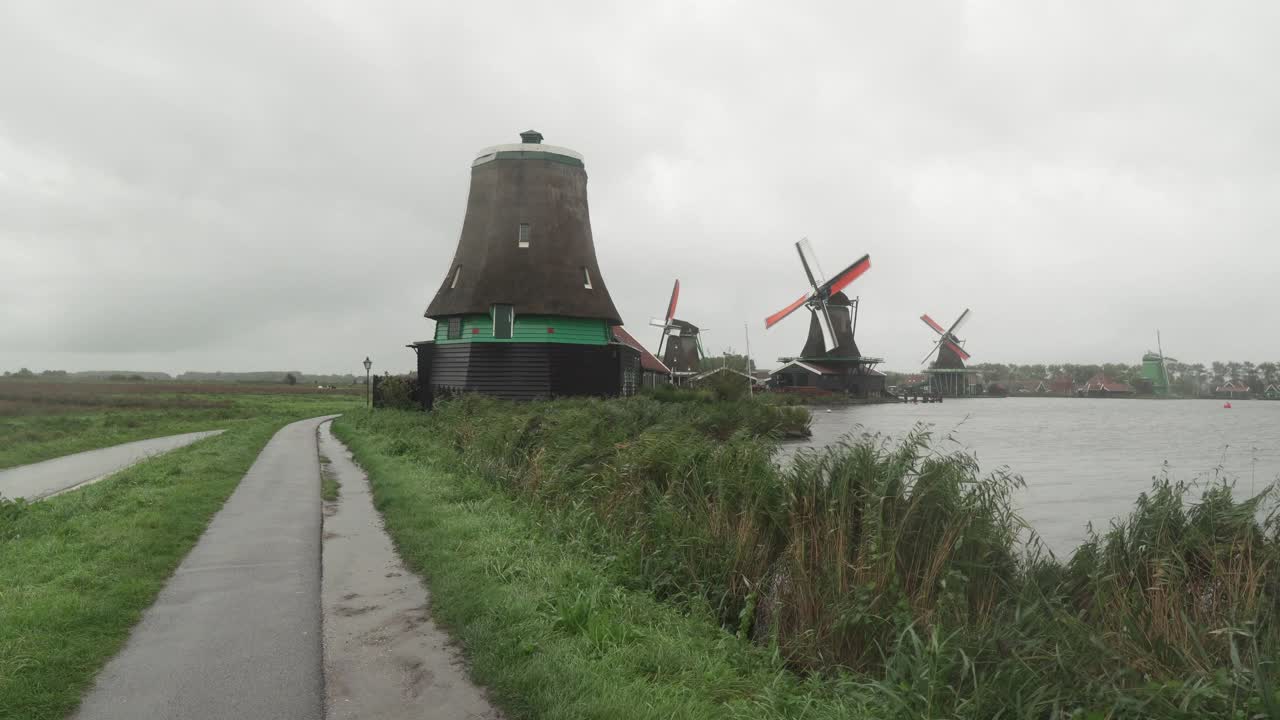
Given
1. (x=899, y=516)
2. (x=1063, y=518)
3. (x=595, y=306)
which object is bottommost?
(x=1063, y=518)

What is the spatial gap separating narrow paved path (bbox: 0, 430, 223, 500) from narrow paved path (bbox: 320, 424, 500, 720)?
743 centimetres

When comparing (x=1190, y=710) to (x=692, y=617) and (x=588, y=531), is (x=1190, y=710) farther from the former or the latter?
(x=588, y=531)

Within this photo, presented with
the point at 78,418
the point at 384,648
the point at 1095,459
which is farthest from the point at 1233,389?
the point at 384,648

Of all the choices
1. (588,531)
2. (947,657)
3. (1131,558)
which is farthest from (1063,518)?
(947,657)

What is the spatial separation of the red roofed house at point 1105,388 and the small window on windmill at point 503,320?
375 ft

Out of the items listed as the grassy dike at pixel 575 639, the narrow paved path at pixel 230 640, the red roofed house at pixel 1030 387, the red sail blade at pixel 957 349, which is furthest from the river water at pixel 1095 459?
the red roofed house at pixel 1030 387

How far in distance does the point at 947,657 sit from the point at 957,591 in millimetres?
1496

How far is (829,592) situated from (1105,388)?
128179 millimetres

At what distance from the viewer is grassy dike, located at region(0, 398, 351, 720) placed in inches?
162

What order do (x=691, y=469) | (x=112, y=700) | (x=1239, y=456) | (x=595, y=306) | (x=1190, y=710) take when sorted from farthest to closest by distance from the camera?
(x=595, y=306), (x=1239, y=456), (x=691, y=469), (x=112, y=700), (x=1190, y=710)

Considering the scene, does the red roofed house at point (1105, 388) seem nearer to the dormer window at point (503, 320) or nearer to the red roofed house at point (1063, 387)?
the red roofed house at point (1063, 387)

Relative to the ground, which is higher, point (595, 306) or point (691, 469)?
point (595, 306)

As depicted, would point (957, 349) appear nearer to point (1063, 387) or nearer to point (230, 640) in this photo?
point (1063, 387)

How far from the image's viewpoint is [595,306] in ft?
88.4
